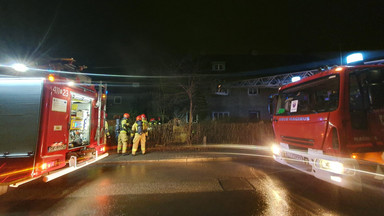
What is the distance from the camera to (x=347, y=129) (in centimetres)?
315

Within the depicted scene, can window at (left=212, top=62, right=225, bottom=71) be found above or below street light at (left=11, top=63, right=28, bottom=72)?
above

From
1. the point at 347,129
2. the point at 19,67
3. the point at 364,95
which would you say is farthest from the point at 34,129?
the point at 364,95

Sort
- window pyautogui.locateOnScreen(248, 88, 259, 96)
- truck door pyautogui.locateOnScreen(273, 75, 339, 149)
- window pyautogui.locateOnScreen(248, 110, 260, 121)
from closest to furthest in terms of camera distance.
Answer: truck door pyautogui.locateOnScreen(273, 75, 339, 149) < window pyautogui.locateOnScreen(248, 110, 260, 121) < window pyautogui.locateOnScreen(248, 88, 259, 96)

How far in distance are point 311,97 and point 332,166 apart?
1664mm

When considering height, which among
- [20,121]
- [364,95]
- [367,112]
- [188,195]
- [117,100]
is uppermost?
[117,100]

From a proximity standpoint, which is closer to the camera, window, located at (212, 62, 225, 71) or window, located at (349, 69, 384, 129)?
window, located at (349, 69, 384, 129)

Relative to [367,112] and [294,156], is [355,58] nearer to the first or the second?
[367,112]

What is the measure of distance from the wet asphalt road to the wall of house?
10.9 metres

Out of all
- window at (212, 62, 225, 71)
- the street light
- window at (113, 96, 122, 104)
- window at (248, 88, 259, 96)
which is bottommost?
the street light

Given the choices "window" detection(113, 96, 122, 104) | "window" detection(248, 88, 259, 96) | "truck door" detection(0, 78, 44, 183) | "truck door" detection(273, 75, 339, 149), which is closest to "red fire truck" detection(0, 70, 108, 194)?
"truck door" detection(0, 78, 44, 183)

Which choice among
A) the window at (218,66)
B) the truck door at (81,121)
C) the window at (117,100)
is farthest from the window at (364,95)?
the window at (117,100)

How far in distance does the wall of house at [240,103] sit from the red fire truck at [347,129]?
482 inches

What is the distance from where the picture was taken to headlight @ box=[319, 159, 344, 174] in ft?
9.89

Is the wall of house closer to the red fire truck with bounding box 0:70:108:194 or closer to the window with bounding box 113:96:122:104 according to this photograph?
the window with bounding box 113:96:122:104
